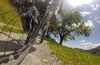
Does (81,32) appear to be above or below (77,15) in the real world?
below

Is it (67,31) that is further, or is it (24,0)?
(67,31)

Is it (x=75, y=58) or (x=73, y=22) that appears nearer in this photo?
(x=75, y=58)

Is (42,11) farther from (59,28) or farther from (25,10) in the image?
(59,28)

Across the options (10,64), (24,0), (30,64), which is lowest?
(30,64)

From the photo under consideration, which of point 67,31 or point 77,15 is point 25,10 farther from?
point 67,31

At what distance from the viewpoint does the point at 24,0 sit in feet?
7.77

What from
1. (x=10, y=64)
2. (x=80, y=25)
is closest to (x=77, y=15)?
(x=80, y=25)

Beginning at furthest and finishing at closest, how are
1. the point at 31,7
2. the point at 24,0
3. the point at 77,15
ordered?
the point at 77,15 → the point at 24,0 → the point at 31,7

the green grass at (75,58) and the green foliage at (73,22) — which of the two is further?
the green foliage at (73,22)

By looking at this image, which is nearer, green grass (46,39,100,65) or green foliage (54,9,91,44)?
green grass (46,39,100,65)

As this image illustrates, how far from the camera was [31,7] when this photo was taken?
2219 millimetres

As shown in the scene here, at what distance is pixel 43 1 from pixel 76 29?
21064mm

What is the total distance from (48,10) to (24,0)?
35.7 inches

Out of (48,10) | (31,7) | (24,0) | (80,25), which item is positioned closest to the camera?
(31,7)
